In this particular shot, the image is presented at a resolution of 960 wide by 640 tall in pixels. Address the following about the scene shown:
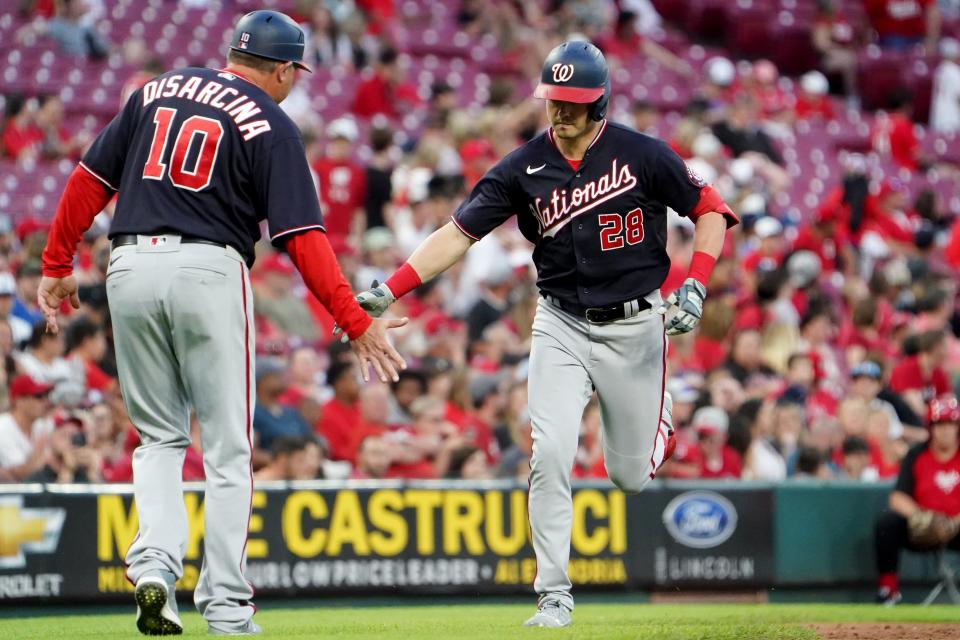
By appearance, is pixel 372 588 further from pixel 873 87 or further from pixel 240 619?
pixel 873 87

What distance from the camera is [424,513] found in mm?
9141

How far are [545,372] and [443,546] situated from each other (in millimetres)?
3263

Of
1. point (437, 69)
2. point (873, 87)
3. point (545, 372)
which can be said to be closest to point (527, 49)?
point (437, 69)

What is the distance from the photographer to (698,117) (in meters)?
15.4

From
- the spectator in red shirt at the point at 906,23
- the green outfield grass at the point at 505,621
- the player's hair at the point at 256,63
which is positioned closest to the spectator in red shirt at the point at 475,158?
the green outfield grass at the point at 505,621

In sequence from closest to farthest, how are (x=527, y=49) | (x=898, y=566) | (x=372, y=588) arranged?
(x=372, y=588) < (x=898, y=566) < (x=527, y=49)

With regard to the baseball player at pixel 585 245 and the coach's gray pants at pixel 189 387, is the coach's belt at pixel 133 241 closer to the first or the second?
the coach's gray pants at pixel 189 387

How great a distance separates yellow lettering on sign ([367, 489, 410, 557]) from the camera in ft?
29.7

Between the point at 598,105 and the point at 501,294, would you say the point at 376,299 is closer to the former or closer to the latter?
the point at 598,105

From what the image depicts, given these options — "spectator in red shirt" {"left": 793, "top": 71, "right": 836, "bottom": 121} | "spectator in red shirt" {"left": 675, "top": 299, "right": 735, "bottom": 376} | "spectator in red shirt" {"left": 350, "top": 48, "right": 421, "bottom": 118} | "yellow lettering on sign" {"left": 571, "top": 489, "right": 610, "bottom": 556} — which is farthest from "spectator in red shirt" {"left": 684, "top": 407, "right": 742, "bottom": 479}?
"spectator in red shirt" {"left": 793, "top": 71, "right": 836, "bottom": 121}

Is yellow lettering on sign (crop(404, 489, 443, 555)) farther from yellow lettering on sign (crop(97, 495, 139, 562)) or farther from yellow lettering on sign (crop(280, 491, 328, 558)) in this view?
yellow lettering on sign (crop(97, 495, 139, 562))

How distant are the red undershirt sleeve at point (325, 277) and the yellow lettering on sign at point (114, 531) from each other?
11.6 ft

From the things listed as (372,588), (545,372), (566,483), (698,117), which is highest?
(698,117)

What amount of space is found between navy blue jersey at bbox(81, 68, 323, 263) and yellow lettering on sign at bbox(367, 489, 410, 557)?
3715mm
